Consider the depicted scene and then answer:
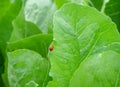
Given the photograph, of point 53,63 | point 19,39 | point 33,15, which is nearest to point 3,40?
point 19,39

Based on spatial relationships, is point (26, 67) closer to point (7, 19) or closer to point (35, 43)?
point (35, 43)

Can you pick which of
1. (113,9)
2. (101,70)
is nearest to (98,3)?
(113,9)

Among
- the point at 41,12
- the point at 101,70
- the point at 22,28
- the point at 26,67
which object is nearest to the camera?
the point at 101,70

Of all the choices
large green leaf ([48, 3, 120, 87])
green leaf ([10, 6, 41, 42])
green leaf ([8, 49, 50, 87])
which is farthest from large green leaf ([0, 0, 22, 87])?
large green leaf ([48, 3, 120, 87])

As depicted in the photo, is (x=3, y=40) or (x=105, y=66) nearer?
(x=105, y=66)

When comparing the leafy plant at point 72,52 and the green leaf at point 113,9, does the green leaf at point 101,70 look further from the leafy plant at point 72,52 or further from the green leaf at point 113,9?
the green leaf at point 113,9

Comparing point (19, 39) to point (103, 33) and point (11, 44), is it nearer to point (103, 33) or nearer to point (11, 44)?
point (11, 44)

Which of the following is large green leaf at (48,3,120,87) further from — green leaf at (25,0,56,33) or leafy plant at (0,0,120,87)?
green leaf at (25,0,56,33)

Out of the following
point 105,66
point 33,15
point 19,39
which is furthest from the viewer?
point 33,15
